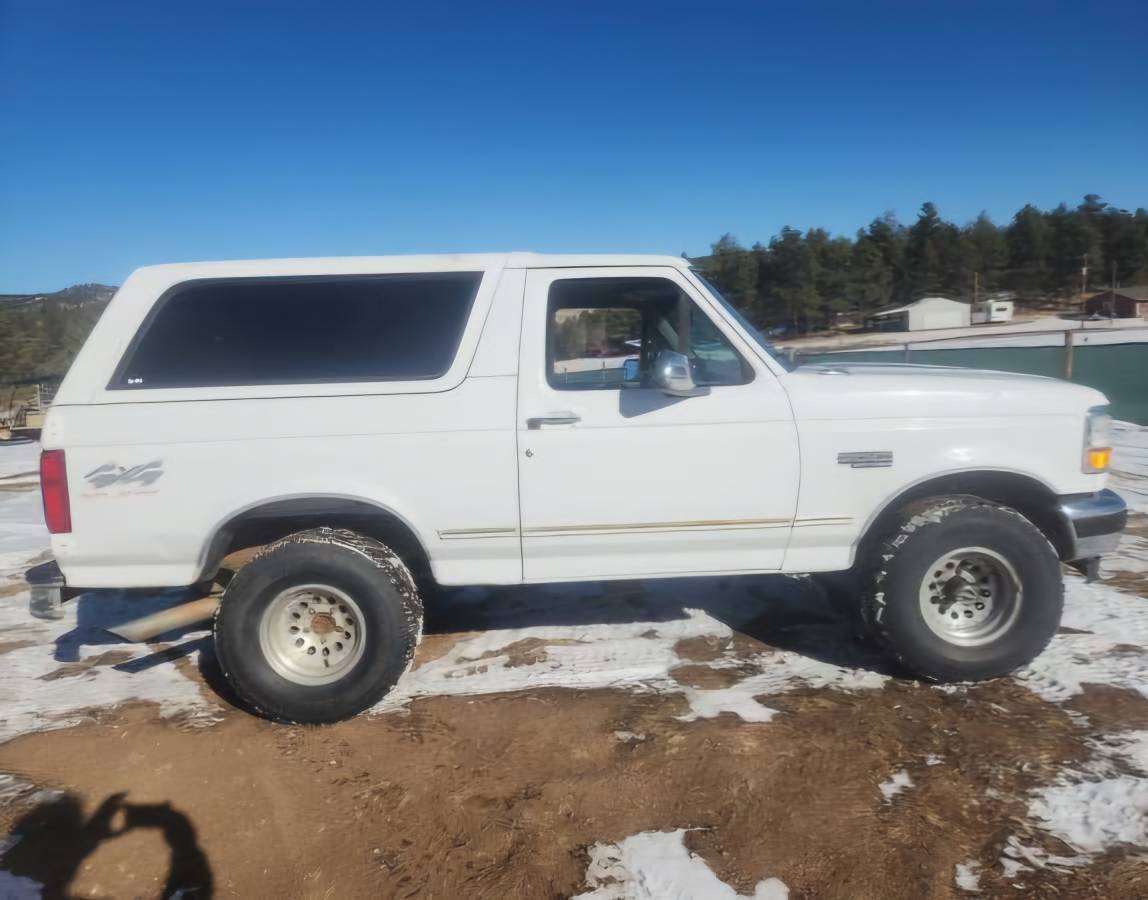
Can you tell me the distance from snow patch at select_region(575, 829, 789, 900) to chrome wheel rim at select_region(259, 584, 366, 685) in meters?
1.53

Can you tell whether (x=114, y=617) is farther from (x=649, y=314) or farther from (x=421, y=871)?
(x=649, y=314)

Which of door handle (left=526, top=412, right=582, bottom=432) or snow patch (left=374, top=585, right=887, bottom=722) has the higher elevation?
door handle (left=526, top=412, right=582, bottom=432)

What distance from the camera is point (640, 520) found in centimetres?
370

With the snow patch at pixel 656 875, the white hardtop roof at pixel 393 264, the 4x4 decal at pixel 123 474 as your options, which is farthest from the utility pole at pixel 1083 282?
the 4x4 decal at pixel 123 474

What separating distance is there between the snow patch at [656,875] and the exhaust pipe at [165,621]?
86.6 inches

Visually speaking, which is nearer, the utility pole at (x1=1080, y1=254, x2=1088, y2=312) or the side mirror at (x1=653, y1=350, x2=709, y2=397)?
the side mirror at (x1=653, y1=350, x2=709, y2=397)

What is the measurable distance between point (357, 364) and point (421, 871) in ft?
7.11

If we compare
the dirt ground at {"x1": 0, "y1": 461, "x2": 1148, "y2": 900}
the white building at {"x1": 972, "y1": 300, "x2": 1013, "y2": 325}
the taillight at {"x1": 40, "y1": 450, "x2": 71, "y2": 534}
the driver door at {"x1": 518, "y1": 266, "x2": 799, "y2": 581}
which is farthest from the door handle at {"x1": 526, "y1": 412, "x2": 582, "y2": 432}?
the white building at {"x1": 972, "y1": 300, "x2": 1013, "y2": 325}

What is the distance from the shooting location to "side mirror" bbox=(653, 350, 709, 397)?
3514 mm

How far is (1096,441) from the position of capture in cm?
374

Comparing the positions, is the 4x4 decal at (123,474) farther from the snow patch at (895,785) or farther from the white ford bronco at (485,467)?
the snow patch at (895,785)

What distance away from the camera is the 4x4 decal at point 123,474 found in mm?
3477

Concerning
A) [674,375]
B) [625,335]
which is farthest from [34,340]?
[674,375]

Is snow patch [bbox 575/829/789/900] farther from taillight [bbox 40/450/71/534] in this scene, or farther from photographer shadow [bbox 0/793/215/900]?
taillight [bbox 40/450/71/534]
